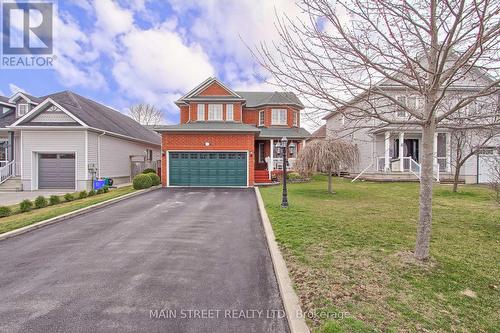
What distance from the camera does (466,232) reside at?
241 inches

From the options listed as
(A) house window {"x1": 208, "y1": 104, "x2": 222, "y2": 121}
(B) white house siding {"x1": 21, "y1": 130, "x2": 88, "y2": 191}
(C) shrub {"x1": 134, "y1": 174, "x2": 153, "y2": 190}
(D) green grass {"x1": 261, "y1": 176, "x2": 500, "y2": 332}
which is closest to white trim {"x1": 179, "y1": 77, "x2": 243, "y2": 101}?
(A) house window {"x1": 208, "y1": 104, "x2": 222, "y2": 121}

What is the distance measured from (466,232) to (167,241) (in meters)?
7.32

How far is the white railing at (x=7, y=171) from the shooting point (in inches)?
658

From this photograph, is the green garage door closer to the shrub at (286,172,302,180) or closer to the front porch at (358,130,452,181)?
the shrub at (286,172,302,180)

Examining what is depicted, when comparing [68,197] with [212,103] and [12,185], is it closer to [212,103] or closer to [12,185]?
[12,185]

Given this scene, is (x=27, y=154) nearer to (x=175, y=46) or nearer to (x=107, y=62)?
(x=107, y=62)

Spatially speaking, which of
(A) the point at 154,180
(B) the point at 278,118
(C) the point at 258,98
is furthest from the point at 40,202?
(C) the point at 258,98

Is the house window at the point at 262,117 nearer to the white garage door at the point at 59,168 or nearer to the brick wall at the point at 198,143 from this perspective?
the brick wall at the point at 198,143

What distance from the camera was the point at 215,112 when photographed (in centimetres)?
2108

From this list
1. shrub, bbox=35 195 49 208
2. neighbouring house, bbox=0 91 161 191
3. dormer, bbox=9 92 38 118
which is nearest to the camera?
shrub, bbox=35 195 49 208

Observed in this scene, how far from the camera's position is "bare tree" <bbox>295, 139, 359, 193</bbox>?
1278cm

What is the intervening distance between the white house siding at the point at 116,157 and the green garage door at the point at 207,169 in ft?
16.7

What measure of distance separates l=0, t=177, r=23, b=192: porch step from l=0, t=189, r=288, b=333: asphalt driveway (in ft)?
42.9

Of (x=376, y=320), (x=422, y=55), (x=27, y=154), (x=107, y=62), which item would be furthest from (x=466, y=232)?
(x=107, y=62)
